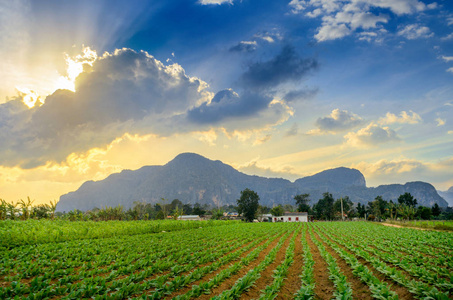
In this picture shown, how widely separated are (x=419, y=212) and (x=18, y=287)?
111325 millimetres

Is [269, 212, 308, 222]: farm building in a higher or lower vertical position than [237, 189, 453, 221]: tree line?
lower

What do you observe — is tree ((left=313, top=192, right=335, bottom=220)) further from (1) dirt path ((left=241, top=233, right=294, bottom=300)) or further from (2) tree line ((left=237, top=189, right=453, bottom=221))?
(1) dirt path ((left=241, top=233, right=294, bottom=300))

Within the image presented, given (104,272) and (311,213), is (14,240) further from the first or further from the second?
(311,213)

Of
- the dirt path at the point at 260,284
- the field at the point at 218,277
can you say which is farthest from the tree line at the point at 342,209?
the dirt path at the point at 260,284

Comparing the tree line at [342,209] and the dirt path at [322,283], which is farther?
the tree line at [342,209]

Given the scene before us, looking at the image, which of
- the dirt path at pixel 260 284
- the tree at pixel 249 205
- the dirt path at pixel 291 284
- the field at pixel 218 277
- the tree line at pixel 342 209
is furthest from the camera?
the tree at pixel 249 205

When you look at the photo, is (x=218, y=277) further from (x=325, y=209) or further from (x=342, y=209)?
(x=325, y=209)

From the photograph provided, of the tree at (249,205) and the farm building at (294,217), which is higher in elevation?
the tree at (249,205)

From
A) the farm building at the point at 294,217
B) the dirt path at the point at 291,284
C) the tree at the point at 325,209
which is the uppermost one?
the dirt path at the point at 291,284

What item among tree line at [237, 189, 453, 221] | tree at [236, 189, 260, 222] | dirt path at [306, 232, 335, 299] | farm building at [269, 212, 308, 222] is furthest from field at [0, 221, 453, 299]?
farm building at [269, 212, 308, 222]

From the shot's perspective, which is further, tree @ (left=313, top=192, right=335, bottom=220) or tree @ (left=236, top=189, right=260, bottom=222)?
tree @ (left=313, top=192, right=335, bottom=220)

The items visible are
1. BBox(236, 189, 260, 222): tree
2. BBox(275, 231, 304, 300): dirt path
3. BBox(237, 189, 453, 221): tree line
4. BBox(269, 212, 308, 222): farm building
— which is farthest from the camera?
BBox(269, 212, 308, 222): farm building

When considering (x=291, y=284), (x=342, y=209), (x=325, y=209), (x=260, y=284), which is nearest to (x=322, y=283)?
(x=291, y=284)

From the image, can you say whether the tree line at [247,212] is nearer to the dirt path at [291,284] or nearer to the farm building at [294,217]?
the farm building at [294,217]
